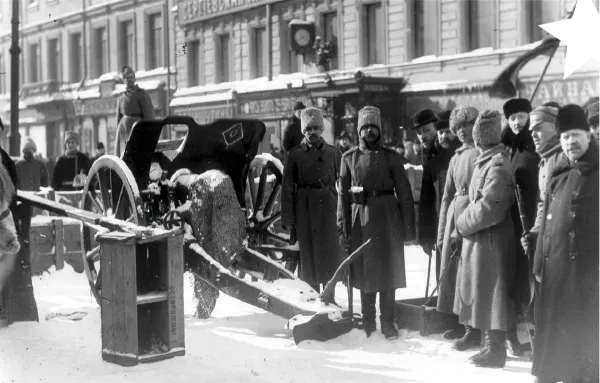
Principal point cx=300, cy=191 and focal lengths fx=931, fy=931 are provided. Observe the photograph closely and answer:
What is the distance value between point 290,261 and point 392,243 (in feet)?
4.27

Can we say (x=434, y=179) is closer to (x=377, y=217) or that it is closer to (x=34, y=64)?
(x=377, y=217)

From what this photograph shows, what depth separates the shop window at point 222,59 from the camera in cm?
2546

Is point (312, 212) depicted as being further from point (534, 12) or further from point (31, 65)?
point (31, 65)

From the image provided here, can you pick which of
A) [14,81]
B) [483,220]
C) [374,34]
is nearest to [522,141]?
[483,220]

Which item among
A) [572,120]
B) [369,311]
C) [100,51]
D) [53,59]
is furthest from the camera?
[53,59]

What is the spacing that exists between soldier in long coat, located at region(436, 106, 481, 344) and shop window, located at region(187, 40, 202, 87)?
20901 mm

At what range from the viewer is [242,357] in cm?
613

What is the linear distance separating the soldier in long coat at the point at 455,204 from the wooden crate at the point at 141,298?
1785mm

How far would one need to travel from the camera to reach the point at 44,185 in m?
13.6

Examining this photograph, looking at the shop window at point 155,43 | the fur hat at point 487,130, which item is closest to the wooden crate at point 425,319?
the fur hat at point 487,130

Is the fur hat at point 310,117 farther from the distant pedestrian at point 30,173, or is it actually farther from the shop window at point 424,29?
the shop window at point 424,29

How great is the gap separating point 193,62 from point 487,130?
21.7 m

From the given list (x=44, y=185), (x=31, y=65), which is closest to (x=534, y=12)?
(x=44, y=185)

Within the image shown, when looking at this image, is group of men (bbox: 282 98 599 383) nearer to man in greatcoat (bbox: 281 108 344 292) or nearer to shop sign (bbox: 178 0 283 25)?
man in greatcoat (bbox: 281 108 344 292)
